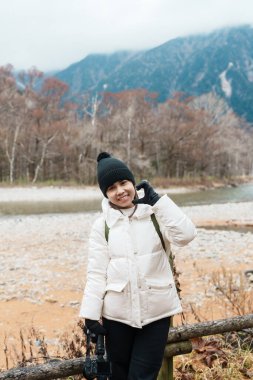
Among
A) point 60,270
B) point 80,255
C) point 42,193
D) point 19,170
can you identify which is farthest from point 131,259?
point 19,170

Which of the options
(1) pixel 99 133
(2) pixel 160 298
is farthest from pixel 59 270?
(1) pixel 99 133

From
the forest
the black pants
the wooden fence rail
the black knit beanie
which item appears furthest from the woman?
the forest

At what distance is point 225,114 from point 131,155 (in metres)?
22.0

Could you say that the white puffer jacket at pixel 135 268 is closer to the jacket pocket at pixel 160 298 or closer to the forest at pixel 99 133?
the jacket pocket at pixel 160 298

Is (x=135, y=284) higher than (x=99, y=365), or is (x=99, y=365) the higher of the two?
(x=135, y=284)

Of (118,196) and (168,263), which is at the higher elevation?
(118,196)

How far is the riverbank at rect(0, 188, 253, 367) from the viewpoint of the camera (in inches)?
276

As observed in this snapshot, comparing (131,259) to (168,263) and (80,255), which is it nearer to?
(168,263)

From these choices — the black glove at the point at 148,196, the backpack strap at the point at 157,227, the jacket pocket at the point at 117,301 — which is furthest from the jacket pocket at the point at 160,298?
the black glove at the point at 148,196

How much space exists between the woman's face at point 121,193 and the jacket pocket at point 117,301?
51cm

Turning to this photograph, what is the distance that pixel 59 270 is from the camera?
10422mm

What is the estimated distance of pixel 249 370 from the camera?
3.79 m

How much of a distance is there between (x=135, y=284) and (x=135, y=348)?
0.39 meters

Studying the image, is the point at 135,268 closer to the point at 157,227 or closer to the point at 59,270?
the point at 157,227
